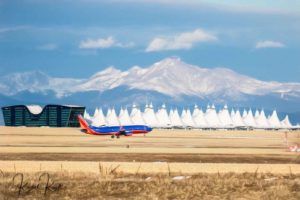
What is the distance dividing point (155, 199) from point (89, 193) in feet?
11.7

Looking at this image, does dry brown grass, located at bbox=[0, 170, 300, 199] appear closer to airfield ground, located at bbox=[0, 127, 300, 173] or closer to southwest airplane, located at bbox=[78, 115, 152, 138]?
airfield ground, located at bbox=[0, 127, 300, 173]

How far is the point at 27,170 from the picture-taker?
1693 inches

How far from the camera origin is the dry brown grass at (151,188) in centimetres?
3094

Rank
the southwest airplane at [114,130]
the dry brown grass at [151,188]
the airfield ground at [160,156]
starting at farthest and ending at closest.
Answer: the southwest airplane at [114,130], the airfield ground at [160,156], the dry brown grass at [151,188]

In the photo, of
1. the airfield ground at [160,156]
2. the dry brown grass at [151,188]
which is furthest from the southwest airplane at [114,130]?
the dry brown grass at [151,188]

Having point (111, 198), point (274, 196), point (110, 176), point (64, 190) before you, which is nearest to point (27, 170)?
point (110, 176)

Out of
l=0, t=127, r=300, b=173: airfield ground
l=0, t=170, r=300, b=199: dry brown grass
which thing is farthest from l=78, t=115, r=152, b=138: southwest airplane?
l=0, t=170, r=300, b=199: dry brown grass

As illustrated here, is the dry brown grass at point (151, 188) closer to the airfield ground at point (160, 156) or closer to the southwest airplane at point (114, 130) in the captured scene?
the airfield ground at point (160, 156)

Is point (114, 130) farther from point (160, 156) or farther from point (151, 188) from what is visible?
point (151, 188)

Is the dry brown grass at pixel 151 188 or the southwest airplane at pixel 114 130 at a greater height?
the southwest airplane at pixel 114 130

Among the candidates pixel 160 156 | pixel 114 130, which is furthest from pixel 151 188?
pixel 114 130

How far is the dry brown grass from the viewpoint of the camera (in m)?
30.9

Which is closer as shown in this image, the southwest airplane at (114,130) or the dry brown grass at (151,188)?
the dry brown grass at (151,188)

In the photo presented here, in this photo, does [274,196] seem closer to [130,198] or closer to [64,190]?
[130,198]
